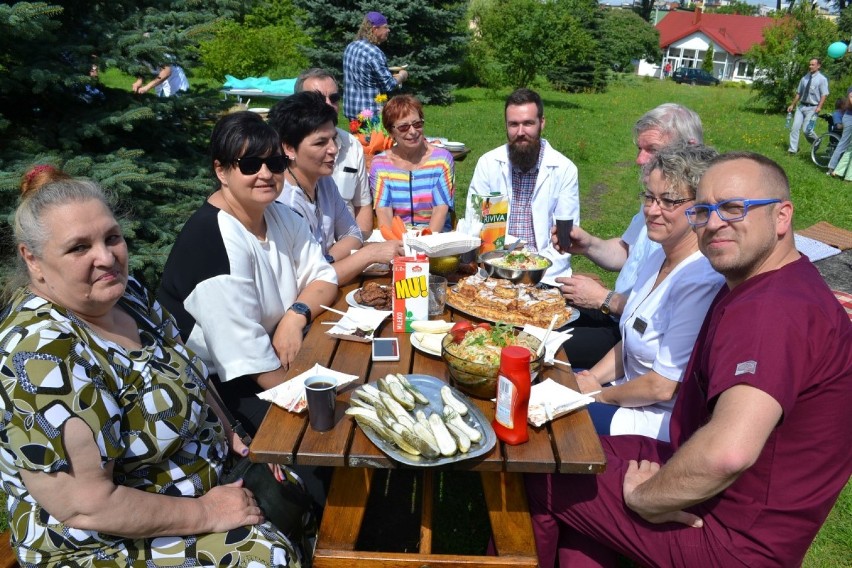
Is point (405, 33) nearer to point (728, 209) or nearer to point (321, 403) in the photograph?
point (728, 209)

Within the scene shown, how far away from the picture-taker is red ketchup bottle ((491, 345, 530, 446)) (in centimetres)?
174

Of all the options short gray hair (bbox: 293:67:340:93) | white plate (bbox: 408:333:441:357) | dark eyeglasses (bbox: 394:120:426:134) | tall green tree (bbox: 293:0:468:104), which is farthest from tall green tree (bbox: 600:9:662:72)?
white plate (bbox: 408:333:441:357)

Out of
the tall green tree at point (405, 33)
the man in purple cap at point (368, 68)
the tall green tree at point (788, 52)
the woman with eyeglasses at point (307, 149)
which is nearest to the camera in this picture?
the woman with eyeglasses at point (307, 149)

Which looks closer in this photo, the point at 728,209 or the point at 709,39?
the point at 728,209

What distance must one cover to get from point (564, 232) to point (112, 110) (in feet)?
11.5

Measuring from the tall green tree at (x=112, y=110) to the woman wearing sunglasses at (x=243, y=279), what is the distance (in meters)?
1.60

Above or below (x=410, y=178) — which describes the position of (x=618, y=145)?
below

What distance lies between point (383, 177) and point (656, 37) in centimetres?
5378

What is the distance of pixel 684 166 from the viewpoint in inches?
99.7

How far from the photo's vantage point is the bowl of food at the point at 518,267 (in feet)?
10.0

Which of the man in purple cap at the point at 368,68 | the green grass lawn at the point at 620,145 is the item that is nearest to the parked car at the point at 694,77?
the green grass lawn at the point at 620,145

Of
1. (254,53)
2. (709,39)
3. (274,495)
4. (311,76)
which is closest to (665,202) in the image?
(274,495)

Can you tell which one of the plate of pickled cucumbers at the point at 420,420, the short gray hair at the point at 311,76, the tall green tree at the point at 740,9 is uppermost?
the tall green tree at the point at 740,9

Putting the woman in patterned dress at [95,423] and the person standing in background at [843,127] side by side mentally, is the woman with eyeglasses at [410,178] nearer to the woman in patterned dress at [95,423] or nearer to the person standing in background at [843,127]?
the woman in patterned dress at [95,423]
